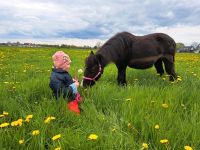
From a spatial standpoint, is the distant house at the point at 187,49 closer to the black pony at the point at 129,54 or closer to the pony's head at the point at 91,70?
the black pony at the point at 129,54

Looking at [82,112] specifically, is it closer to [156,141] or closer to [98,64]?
[156,141]

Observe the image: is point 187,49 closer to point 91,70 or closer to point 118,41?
point 118,41

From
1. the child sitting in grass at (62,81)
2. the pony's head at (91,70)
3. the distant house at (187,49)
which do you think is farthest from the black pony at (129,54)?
the distant house at (187,49)

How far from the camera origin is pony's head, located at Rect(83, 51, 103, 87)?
746 cm

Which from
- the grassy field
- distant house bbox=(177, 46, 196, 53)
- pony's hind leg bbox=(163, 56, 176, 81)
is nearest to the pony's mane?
pony's hind leg bbox=(163, 56, 176, 81)

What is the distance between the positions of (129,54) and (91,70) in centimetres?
155

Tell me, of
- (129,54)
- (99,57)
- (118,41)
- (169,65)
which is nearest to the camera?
(99,57)

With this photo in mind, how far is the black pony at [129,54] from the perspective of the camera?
24.9 feet

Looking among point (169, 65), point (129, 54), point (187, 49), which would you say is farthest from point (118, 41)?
point (187, 49)

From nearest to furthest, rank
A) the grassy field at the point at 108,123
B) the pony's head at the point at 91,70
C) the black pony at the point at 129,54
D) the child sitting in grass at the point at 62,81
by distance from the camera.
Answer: the grassy field at the point at 108,123 < the child sitting in grass at the point at 62,81 < the pony's head at the point at 91,70 < the black pony at the point at 129,54

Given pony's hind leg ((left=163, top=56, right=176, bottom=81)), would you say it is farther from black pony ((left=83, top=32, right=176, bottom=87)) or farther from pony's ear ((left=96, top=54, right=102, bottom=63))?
pony's ear ((left=96, top=54, right=102, bottom=63))

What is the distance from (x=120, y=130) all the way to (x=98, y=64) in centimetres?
383

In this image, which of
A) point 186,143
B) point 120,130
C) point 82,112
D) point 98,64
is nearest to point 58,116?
point 82,112

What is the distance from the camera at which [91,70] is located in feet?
24.7
